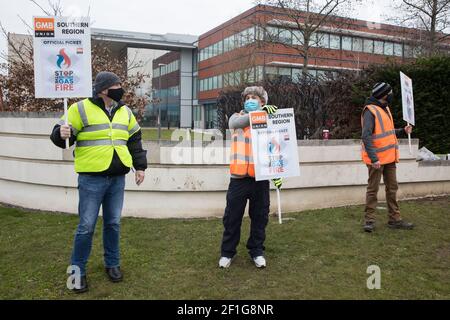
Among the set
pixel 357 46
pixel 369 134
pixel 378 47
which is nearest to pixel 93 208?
pixel 369 134

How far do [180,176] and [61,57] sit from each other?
2739 mm

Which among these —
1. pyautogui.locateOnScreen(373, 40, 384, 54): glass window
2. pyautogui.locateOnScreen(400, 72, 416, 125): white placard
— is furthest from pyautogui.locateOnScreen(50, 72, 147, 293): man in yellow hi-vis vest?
pyautogui.locateOnScreen(373, 40, 384, 54): glass window

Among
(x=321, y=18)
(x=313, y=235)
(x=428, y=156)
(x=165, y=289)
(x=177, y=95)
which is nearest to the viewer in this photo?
(x=165, y=289)

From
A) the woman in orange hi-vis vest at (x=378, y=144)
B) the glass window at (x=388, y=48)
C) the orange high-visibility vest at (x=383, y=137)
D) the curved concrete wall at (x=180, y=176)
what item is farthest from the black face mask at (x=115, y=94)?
the glass window at (x=388, y=48)

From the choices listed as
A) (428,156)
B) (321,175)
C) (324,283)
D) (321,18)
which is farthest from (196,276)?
(321,18)

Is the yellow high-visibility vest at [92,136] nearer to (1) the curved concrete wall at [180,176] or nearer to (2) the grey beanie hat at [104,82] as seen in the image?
(2) the grey beanie hat at [104,82]

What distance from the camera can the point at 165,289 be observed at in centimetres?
384

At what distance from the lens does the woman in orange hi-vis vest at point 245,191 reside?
14.2 feet

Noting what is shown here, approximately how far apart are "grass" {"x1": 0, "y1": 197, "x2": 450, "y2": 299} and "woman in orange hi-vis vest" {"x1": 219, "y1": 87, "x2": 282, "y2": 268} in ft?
0.72

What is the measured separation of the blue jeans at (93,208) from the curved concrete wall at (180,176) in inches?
88.5

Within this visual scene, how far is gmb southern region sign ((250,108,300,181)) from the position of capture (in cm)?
432

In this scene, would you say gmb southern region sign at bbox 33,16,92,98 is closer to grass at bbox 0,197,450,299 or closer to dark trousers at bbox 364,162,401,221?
grass at bbox 0,197,450,299
